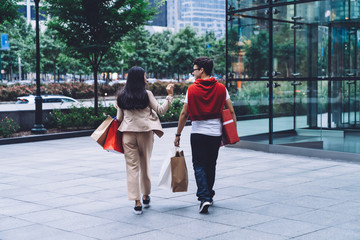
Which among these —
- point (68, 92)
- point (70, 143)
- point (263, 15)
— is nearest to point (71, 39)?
→ point (70, 143)

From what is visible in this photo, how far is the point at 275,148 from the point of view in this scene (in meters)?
11.9

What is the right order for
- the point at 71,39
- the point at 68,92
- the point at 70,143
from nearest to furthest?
the point at 70,143
the point at 71,39
the point at 68,92

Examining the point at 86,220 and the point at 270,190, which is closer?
the point at 86,220

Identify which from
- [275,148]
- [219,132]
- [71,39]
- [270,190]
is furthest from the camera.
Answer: [71,39]

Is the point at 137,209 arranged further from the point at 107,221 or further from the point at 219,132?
the point at 219,132

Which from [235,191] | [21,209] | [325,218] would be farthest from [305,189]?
[21,209]

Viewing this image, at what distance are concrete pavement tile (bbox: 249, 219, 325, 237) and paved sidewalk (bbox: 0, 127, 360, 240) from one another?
11 mm

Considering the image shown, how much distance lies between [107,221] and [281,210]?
2153mm

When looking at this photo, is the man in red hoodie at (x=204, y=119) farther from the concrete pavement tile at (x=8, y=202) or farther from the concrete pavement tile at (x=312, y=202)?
the concrete pavement tile at (x=8, y=202)

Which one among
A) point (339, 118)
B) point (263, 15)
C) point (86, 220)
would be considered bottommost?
point (86, 220)

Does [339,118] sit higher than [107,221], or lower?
higher

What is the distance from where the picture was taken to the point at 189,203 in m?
6.83

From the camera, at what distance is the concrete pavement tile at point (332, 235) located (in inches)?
200

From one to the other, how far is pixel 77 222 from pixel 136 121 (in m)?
1.41
